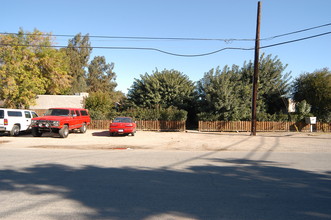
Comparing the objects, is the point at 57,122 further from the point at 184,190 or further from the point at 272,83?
the point at 272,83

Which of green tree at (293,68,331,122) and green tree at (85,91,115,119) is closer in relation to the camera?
green tree at (293,68,331,122)

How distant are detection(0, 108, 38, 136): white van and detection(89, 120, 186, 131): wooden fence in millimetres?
5924

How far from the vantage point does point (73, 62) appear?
1795 inches

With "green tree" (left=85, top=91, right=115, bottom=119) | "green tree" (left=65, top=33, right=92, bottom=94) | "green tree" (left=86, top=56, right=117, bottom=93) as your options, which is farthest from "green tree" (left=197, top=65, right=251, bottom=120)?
"green tree" (left=86, top=56, right=117, bottom=93)

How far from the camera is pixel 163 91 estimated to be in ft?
81.8

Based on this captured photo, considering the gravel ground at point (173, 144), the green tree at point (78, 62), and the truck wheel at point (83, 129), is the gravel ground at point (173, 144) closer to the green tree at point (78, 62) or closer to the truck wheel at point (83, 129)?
the truck wheel at point (83, 129)

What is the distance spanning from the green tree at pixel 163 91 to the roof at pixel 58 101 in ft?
22.6

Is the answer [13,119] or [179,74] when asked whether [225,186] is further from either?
[179,74]

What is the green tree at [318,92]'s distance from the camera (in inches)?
858

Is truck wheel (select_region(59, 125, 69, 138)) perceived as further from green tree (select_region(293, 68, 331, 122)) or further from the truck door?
green tree (select_region(293, 68, 331, 122))

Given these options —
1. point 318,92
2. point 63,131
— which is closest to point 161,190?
point 63,131

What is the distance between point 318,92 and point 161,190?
21936mm

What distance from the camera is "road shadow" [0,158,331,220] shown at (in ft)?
14.1

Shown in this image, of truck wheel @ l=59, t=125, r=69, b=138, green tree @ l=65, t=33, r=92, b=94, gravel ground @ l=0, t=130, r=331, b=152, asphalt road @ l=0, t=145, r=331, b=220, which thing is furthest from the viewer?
green tree @ l=65, t=33, r=92, b=94
